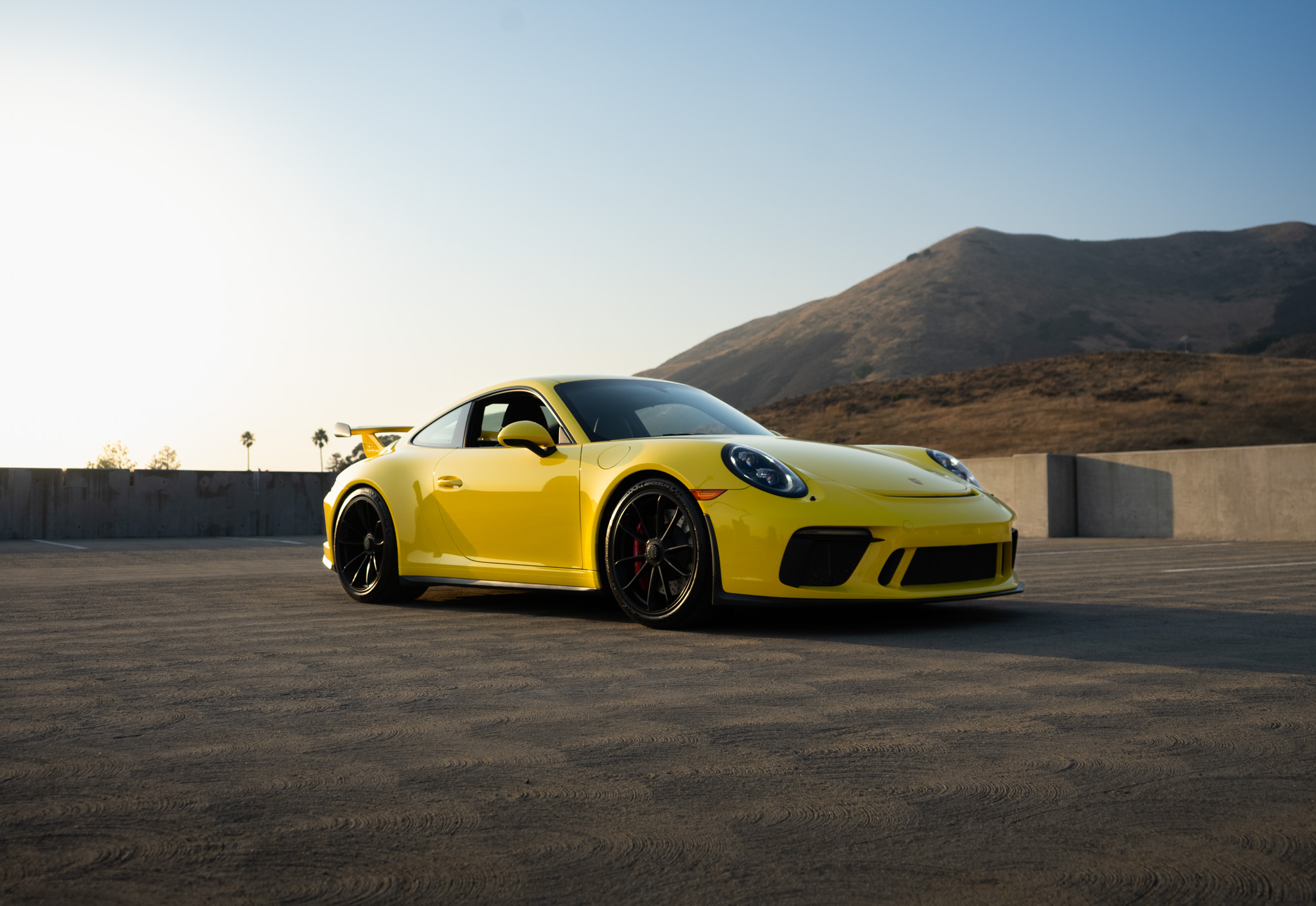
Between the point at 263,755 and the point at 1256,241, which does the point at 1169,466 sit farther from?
the point at 1256,241

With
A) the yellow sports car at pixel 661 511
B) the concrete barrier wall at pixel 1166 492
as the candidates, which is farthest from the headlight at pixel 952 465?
the concrete barrier wall at pixel 1166 492

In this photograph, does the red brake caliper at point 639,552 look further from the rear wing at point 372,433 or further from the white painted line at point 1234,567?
the white painted line at point 1234,567

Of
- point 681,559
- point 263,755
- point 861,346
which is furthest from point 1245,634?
point 861,346

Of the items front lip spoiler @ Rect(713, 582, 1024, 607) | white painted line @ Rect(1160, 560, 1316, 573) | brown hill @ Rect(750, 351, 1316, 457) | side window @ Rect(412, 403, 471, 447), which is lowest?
white painted line @ Rect(1160, 560, 1316, 573)

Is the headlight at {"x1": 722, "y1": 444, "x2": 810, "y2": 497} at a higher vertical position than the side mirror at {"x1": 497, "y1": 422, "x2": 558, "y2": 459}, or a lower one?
lower

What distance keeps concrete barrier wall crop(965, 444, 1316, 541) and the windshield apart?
10389 millimetres

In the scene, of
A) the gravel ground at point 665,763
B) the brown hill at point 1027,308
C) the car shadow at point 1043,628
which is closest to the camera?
the gravel ground at point 665,763

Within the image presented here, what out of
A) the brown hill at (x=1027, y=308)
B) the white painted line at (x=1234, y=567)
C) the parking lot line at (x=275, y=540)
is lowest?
the white painted line at (x=1234, y=567)

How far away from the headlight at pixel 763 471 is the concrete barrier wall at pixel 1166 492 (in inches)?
441

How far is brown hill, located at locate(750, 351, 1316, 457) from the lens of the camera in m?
57.2

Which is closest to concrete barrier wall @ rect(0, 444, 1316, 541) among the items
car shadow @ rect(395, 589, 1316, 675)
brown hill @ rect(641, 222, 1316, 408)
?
car shadow @ rect(395, 589, 1316, 675)

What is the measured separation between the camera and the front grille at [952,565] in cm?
539

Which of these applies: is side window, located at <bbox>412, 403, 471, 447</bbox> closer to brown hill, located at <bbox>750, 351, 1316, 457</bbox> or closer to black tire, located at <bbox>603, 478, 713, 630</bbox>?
black tire, located at <bbox>603, 478, 713, 630</bbox>

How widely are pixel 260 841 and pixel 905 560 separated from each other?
3.66 m
